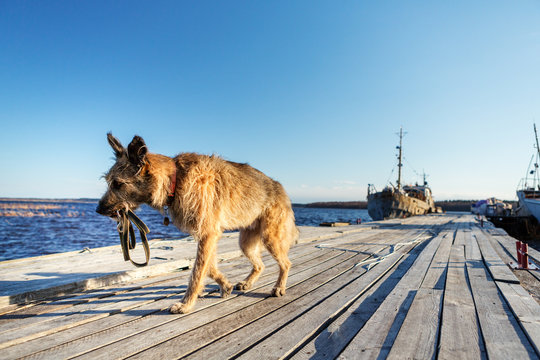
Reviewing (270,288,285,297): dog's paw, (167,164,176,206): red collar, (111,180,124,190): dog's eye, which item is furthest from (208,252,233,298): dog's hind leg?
(111,180,124,190): dog's eye

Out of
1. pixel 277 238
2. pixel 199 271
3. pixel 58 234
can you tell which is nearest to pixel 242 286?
pixel 277 238

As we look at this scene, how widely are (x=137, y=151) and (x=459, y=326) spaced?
3.21m

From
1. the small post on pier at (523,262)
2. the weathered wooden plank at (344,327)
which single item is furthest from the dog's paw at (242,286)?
the small post on pier at (523,262)

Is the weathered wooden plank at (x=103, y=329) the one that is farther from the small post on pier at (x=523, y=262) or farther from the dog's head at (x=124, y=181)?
the small post on pier at (x=523, y=262)

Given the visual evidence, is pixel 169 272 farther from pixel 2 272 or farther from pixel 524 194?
pixel 524 194

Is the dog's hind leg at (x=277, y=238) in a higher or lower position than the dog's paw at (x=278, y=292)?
higher

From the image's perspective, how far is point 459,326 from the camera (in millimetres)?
2340

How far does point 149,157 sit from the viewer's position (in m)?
2.88

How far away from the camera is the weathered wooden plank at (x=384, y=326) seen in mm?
1979

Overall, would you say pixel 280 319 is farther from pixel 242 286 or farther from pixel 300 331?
pixel 242 286

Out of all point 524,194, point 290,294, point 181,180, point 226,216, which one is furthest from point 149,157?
point 524,194

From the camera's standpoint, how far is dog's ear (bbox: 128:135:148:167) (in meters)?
2.66

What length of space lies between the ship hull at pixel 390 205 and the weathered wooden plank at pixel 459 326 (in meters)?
31.2

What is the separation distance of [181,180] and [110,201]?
699mm
